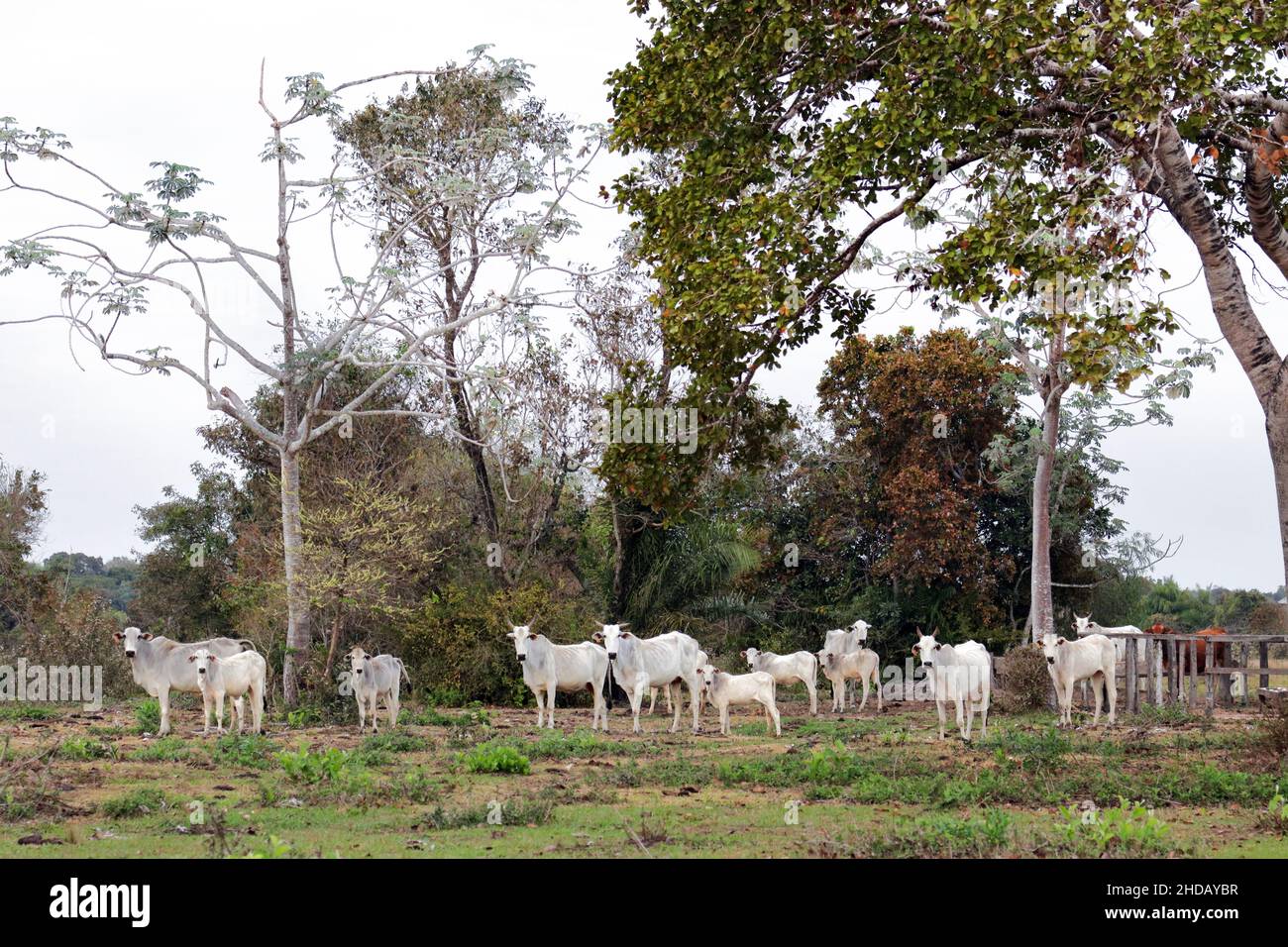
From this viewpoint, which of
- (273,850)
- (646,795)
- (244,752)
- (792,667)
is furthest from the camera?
(792,667)

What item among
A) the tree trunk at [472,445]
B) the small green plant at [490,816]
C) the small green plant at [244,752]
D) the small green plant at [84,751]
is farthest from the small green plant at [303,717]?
the small green plant at [490,816]

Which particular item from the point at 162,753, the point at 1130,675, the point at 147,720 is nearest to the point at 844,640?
the point at 1130,675

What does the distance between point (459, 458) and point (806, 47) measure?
58.3 feet

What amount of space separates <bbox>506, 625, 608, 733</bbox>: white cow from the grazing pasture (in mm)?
1360

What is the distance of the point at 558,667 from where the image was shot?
66.7ft

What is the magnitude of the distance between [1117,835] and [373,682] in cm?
1194

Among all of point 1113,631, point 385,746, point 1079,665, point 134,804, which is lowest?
point 385,746

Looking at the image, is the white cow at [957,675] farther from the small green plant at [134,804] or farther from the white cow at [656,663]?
the small green plant at [134,804]

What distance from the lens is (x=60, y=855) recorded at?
9117 mm

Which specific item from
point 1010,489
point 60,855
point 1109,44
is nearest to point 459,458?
point 1010,489

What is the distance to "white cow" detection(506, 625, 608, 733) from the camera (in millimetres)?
19578

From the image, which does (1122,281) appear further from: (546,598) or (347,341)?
(347,341)

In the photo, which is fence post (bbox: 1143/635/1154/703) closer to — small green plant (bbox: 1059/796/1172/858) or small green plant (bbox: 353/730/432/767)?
small green plant (bbox: 353/730/432/767)

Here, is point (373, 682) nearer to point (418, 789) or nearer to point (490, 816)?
point (418, 789)
